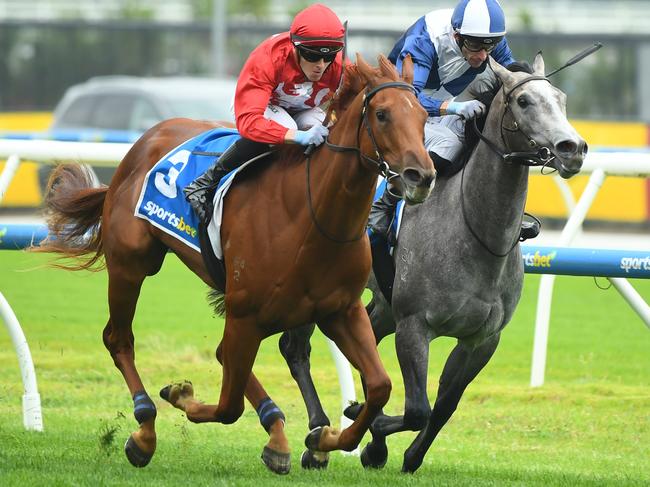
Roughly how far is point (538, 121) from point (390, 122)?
37.2 inches

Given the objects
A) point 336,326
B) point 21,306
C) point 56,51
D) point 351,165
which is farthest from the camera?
point 56,51

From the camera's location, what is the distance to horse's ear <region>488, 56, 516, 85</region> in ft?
18.5

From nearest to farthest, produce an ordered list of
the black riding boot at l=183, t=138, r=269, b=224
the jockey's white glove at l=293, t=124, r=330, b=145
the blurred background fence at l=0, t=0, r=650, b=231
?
the jockey's white glove at l=293, t=124, r=330, b=145 < the black riding boot at l=183, t=138, r=269, b=224 < the blurred background fence at l=0, t=0, r=650, b=231

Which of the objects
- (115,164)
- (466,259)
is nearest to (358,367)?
(466,259)

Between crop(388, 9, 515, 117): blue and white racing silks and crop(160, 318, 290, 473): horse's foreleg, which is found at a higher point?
crop(388, 9, 515, 117): blue and white racing silks

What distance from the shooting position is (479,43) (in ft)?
19.1

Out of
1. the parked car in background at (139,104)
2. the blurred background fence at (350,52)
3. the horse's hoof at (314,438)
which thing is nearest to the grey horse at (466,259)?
the horse's hoof at (314,438)

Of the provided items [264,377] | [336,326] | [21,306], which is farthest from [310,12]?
[21,306]

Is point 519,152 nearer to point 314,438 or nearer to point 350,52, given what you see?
point 314,438

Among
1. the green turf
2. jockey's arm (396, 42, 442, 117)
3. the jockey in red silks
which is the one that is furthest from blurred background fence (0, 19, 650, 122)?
the jockey in red silks

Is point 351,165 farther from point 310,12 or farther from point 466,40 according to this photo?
point 466,40

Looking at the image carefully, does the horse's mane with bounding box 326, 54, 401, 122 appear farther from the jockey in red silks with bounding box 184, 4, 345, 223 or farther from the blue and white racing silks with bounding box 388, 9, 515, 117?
the blue and white racing silks with bounding box 388, 9, 515, 117

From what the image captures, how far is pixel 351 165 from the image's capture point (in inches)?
197

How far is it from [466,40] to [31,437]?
9.39 feet
